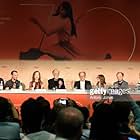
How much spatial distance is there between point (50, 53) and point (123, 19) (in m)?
1.20

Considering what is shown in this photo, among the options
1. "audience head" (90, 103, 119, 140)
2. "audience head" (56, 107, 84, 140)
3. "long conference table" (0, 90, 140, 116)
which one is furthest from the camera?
"long conference table" (0, 90, 140, 116)

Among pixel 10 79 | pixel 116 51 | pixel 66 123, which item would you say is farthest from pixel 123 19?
pixel 66 123

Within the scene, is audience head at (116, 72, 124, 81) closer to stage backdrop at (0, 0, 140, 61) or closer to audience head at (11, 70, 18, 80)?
stage backdrop at (0, 0, 140, 61)

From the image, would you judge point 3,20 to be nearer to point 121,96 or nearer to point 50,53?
point 50,53

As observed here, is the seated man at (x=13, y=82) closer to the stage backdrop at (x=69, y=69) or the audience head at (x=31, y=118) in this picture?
the stage backdrop at (x=69, y=69)

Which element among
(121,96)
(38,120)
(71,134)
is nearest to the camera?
(71,134)

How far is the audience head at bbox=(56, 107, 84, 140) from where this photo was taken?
220 centimetres

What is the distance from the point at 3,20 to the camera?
19.9ft

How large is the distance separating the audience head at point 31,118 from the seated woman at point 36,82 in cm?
257

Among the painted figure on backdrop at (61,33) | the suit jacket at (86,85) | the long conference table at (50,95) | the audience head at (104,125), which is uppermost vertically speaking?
the painted figure on backdrop at (61,33)

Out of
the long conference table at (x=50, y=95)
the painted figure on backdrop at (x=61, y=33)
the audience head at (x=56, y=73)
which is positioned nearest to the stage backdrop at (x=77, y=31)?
the painted figure on backdrop at (x=61, y=33)

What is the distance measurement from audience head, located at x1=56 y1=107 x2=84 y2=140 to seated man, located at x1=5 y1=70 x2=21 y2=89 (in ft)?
12.5

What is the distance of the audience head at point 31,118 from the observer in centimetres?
333

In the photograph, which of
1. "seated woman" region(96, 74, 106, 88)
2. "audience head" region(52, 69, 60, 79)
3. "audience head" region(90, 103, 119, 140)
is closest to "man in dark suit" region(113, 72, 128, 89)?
"seated woman" region(96, 74, 106, 88)
